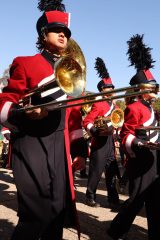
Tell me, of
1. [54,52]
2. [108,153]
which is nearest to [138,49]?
[108,153]

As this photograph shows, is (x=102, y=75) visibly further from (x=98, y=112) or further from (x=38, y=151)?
(x=38, y=151)

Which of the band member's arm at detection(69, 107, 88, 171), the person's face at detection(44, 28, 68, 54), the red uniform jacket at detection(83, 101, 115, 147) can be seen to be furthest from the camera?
the red uniform jacket at detection(83, 101, 115, 147)

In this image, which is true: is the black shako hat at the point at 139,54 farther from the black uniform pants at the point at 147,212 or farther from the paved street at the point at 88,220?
the black uniform pants at the point at 147,212

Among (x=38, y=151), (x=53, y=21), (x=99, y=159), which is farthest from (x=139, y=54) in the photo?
(x=38, y=151)

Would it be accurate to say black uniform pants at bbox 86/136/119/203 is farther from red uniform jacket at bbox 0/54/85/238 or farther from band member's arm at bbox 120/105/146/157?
red uniform jacket at bbox 0/54/85/238

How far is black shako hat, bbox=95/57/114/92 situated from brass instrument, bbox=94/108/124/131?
902mm

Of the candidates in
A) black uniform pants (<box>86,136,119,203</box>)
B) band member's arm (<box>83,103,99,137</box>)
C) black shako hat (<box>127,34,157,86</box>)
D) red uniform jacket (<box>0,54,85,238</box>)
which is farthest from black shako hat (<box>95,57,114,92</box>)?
red uniform jacket (<box>0,54,85,238</box>)

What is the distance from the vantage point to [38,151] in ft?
8.03

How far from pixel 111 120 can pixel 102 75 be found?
284cm

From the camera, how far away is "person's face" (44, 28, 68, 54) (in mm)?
2725

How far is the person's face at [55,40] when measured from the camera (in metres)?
2.72

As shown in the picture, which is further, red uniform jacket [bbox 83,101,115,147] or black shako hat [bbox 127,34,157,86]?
black shako hat [bbox 127,34,157,86]

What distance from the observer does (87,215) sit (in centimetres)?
487

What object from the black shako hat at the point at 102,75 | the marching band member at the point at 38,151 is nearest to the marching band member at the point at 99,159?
the black shako hat at the point at 102,75
